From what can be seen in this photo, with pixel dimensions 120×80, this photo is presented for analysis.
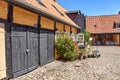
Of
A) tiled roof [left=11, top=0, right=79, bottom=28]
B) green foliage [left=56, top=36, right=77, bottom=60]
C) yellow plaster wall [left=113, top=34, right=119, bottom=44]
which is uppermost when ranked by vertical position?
tiled roof [left=11, top=0, right=79, bottom=28]

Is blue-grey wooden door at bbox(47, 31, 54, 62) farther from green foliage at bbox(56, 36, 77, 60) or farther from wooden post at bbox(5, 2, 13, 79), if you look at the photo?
wooden post at bbox(5, 2, 13, 79)

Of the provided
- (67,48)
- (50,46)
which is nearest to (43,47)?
(50,46)

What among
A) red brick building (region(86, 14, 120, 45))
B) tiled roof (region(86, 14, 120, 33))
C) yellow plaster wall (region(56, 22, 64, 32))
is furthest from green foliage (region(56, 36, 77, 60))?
tiled roof (region(86, 14, 120, 33))

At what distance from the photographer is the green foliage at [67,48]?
1157 centimetres

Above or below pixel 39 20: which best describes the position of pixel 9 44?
below

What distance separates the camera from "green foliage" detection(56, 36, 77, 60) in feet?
38.0

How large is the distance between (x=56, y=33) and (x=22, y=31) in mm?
4827

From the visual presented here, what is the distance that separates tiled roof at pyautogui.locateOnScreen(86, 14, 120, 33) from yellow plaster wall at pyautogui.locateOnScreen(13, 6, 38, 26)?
2190 cm

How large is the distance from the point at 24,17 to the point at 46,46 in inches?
120

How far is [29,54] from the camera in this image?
8.01 m

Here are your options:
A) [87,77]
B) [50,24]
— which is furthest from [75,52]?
[87,77]

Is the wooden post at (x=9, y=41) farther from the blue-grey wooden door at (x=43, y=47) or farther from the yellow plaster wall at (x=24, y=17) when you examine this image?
the blue-grey wooden door at (x=43, y=47)

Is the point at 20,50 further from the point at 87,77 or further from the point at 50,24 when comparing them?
the point at 50,24

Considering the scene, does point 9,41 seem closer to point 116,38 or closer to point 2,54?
point 2,54
